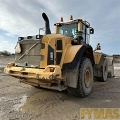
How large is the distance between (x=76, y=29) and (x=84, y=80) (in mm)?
2123

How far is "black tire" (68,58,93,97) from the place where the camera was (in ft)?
17.9

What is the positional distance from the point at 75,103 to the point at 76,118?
39.9 inches

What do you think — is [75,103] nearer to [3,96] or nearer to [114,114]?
[114,114]

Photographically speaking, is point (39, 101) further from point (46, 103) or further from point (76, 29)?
point (76, 29)

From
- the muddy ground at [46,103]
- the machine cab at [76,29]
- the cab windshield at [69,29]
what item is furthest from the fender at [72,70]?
the cab windshield at [69,29]

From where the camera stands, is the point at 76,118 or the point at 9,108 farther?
the point at 9,108

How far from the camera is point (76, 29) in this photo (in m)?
6.95

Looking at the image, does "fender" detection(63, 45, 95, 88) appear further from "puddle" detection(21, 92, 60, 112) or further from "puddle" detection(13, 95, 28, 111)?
"puddle" detection(13, 95, 28, 111)

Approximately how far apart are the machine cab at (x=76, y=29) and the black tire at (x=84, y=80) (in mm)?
921

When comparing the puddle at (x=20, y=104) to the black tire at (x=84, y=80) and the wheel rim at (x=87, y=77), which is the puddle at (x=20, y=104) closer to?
the black tire at (x=84, y=80)

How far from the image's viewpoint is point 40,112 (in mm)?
4539

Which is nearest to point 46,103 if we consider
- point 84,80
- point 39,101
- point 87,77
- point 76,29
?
point 39,101

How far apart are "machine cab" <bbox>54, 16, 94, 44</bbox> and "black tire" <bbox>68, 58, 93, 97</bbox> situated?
3.02 feet

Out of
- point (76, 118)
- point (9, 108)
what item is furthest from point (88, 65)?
point (9, 108)
